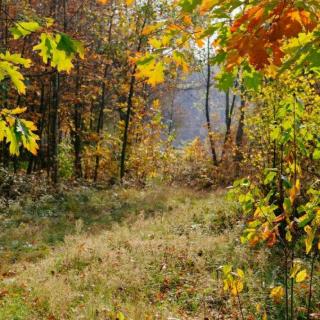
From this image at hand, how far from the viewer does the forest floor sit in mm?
5699

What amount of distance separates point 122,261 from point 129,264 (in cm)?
25

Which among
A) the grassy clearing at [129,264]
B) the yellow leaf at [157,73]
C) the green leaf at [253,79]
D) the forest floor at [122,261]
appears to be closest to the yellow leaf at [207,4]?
the yellow leaf at [157,73]

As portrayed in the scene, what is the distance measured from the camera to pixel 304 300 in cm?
579

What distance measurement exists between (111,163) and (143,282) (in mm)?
12713

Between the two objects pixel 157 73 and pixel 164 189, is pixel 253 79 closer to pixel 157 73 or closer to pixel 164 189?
pixel 157 73

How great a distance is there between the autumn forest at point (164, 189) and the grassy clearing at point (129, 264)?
1.1 inches

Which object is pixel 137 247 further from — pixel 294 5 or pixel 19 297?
pixel 294 5

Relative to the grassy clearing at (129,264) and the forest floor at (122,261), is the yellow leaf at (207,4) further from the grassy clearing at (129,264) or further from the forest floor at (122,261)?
the grassy clearing at (129,264)

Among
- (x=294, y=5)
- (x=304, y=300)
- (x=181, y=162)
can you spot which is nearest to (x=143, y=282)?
(x=304, y=300)

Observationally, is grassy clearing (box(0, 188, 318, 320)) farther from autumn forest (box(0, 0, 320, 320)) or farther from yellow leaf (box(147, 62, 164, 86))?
yellow leaf (box(147, 62, 164, 86))

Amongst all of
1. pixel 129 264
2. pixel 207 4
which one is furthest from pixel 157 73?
pixel 129 264

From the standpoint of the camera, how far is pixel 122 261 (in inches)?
288

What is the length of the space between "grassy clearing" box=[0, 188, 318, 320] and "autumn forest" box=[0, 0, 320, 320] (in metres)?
0.03

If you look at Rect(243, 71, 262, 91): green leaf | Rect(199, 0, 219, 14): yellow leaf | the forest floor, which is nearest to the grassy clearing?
the forest floor
